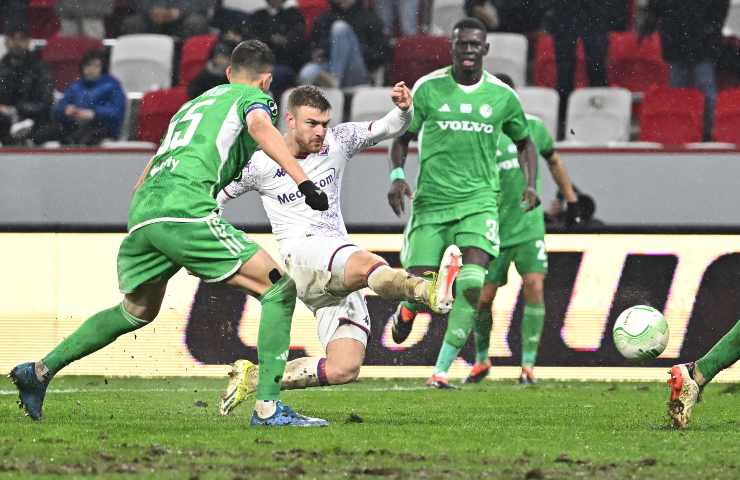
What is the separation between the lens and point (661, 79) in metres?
14.4

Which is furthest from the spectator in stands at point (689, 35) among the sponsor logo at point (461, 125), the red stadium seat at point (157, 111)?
the red stadium seat at point (157, 111)

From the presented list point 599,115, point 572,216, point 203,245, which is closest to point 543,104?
point 599,115

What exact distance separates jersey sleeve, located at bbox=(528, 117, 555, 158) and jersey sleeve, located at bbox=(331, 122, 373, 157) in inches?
133

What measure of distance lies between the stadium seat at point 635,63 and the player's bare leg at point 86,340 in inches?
300

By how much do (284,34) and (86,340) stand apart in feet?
24.6

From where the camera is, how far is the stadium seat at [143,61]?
49.3ft

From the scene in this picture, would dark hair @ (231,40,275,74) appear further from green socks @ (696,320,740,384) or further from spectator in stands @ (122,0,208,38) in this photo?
spectator in stands @ (122,0,208,38)

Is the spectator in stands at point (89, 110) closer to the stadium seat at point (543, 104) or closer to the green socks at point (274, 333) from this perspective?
the stadium seat at point (543, 104)

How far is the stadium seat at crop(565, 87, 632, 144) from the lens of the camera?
542 inches

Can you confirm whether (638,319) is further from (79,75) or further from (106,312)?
(79,75)

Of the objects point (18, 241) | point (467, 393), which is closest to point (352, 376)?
point (467, 393)

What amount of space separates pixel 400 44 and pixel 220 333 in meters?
3.83

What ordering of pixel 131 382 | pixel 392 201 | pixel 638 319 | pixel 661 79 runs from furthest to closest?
pixel 661 79, pixel 131 382, pixel 392 201, pixel 638 319

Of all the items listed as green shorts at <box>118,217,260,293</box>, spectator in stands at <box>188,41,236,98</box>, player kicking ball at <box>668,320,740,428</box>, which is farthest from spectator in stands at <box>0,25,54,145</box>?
player kicking ball at <box>668,320,740,428</box>
